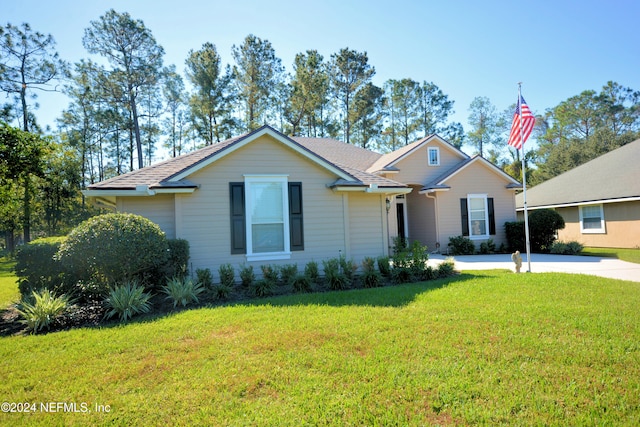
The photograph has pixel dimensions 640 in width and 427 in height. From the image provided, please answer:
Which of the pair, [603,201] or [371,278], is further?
[603,201]

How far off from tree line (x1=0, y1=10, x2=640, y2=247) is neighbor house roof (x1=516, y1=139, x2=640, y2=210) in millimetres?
14623

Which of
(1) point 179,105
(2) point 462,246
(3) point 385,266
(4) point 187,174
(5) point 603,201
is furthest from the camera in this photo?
(1) point 179,105

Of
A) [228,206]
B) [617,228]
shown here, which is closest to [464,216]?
[617,228]

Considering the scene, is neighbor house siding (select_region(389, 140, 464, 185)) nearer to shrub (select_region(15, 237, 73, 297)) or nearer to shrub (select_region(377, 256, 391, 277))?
shrub (select_region(377, 256, 391, 277))

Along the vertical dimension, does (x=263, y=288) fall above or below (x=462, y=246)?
below

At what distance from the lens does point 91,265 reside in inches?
265

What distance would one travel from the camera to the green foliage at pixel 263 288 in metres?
7.80

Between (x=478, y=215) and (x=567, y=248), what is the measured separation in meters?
3.78

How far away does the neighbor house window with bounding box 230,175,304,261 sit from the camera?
939cm

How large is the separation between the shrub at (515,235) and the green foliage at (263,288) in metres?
13.2

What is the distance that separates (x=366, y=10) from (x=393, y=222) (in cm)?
943

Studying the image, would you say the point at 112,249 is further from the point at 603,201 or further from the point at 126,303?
the point at 603,201

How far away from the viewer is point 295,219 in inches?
387

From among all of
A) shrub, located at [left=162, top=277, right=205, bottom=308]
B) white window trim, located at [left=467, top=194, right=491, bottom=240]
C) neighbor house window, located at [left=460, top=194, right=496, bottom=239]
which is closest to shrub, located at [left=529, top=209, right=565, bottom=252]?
neighbor house window, located at [left=460, top=194, right=496, bottom=239]
